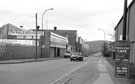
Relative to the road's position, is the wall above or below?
above

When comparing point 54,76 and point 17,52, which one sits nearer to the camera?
point 54,76

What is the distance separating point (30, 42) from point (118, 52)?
49.5 meters

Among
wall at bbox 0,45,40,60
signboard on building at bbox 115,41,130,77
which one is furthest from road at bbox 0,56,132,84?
wall at bbox 0,45,40,60

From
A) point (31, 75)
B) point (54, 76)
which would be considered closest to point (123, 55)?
point (54, 76)

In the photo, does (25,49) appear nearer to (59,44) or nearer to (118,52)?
(59,44)

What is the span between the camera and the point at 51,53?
69500 mm

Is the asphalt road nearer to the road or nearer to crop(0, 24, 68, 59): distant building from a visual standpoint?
the road

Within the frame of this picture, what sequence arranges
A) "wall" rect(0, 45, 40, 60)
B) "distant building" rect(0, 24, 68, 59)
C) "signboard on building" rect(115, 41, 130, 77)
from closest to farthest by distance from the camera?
"signboard on building" rect(115, 41, 130, 77), "wall" rect(0, 45, 40, 60), "distant building" rect(0, 24, 68, 59)

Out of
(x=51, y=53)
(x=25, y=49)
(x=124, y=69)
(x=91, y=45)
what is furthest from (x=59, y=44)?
(x=91, y=45)

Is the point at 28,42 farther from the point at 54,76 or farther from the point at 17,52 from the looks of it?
Result: the point at 54,76

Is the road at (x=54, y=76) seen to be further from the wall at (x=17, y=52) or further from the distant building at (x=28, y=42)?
the distant building at (x=28, y=42)

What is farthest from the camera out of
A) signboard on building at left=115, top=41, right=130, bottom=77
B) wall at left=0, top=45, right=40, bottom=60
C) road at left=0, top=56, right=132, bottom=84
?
wall at left=0, top=45, right=40, bottom=60

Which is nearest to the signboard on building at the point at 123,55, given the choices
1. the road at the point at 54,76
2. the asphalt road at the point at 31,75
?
the road at the point at 54,76

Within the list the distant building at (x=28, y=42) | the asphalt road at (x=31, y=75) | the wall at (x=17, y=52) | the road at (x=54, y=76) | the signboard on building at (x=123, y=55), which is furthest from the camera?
the distant building at (x=28, y=42)
